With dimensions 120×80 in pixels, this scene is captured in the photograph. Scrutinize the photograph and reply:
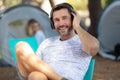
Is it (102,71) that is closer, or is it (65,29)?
(65,29)

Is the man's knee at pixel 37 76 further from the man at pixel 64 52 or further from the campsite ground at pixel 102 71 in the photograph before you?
the campsite ground at pixel 102 71

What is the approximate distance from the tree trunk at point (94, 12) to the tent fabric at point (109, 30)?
48cm

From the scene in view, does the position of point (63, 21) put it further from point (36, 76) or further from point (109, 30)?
point (109, 30)

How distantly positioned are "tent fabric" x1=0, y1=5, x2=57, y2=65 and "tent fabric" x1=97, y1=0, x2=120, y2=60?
1176 millimetres

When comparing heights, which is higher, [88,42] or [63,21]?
[63,21]

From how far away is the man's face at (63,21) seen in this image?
2.85m

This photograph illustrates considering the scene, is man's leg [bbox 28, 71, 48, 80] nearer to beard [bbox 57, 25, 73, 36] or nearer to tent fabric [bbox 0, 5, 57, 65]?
beard [bbox 57, 25, 73, 36]

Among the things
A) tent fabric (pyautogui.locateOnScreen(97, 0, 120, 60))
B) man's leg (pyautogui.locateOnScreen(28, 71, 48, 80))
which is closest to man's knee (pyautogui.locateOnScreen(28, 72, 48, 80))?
man's leg (pyautogui.locateOnScreen(28, 71, 48, 80))

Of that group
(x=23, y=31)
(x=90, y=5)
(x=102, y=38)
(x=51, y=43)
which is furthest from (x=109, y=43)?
(x=51, y=43)

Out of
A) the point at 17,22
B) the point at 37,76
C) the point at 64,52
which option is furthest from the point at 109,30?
the point at 37,76

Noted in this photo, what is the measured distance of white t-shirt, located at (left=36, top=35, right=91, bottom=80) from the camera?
2838 mm

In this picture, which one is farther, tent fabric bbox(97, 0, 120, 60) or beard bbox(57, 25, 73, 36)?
tent fabric bbox(97, 0, 120, 60)

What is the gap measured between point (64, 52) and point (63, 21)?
24 cm

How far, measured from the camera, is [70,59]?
287 cm
